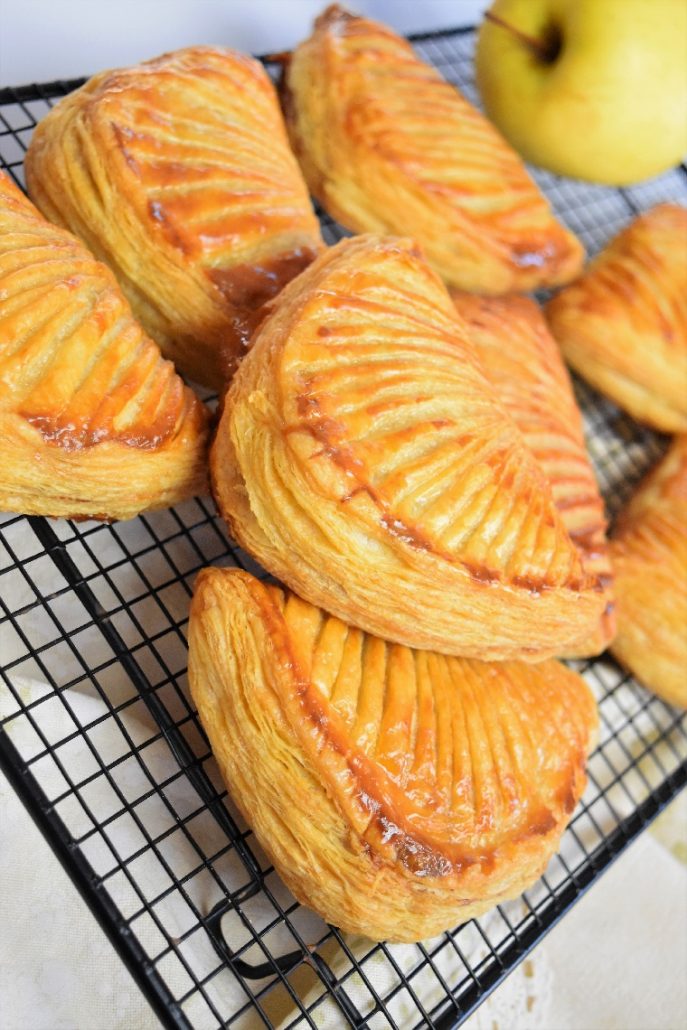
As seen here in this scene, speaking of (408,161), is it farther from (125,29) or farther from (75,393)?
(75,393)

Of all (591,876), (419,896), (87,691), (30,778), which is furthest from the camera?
(591,876)

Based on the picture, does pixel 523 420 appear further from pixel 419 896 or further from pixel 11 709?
pixel 11 709

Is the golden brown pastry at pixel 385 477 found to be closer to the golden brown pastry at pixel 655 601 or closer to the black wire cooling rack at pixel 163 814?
the black wire cooling rack at pixel 163 814

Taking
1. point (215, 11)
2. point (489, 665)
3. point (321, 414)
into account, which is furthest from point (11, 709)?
point (215, 11)

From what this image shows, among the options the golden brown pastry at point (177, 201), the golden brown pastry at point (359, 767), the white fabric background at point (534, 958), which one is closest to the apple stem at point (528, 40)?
the golden brown pastry at point (177, 201)

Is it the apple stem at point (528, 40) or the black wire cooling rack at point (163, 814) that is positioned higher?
the apple stem at point (528, 40)

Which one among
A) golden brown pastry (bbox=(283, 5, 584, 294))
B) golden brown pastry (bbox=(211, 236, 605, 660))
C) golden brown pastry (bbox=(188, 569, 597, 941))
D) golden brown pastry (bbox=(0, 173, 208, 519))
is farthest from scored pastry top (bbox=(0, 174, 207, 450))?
golden brown pastry (bbox=(283, 5, 584, 294))

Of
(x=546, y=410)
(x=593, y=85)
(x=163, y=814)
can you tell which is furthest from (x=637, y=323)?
(x=163, y=814)
